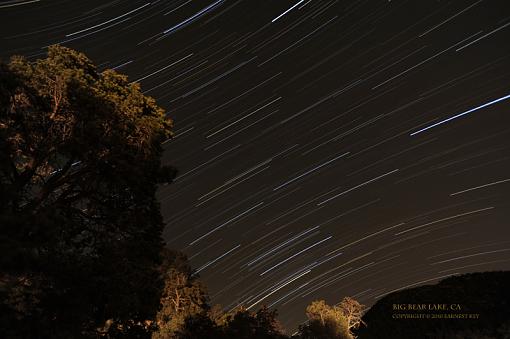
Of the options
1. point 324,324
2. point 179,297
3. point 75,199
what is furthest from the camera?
point 324,324

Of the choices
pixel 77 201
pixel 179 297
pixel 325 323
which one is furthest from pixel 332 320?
pixel 77 201

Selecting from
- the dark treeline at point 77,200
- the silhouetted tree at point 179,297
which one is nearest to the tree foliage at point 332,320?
the silhouetted tree at point 179,297

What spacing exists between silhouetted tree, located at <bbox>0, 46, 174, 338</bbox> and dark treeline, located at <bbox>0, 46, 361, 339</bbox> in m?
0.02

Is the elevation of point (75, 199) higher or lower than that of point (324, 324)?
higher

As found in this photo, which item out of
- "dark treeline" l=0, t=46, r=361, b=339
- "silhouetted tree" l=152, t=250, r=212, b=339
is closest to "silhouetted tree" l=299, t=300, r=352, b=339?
"silhouetted tree" l=152, t=250, r=212, b=339

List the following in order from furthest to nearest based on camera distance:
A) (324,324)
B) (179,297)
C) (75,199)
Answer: (324,324) → (179,297) → (75,199)

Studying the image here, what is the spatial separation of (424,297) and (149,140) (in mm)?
17456

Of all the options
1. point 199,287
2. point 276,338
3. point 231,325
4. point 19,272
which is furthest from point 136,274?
point 276,338

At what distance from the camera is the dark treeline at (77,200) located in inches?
347

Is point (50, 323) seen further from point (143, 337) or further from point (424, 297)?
point (424, 297)

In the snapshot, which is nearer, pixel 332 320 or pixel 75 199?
pixel 75 199

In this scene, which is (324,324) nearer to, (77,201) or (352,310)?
(352,310)

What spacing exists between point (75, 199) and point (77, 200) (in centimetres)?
12

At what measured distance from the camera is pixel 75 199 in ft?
36.0
